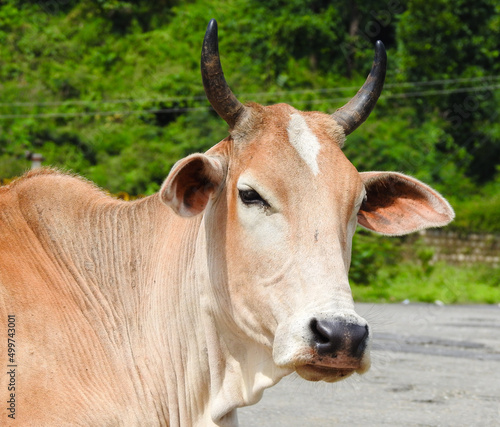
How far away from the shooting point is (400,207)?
4.33 metres

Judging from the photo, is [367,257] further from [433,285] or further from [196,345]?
[196,345]

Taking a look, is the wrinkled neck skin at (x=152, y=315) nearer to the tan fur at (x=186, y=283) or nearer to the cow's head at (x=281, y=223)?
the tan fur at (x=186, y=283)

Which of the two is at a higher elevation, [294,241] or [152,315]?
[294,241]

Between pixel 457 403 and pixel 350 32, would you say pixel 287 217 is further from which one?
pixel 350 32

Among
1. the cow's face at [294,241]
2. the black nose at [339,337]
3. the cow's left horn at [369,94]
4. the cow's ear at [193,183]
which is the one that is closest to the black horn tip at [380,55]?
the cow's left horn at [369,94]

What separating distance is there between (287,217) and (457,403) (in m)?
4.29

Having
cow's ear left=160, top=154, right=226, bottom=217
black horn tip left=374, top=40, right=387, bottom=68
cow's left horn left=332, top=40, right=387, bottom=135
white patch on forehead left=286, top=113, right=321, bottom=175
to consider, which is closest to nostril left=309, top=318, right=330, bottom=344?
white patch on forehead left=286, top=113, right=321, bottom=175

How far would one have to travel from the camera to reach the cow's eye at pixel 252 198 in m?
3.52

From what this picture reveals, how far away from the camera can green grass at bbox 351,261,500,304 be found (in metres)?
17.0

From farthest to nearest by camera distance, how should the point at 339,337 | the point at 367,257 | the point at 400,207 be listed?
1. the point at 367,257
2. the point at 400,207
3. the point at 339,337

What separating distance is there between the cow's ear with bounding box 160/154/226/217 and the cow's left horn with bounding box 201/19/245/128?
264 mm

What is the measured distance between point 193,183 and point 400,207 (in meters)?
1.38

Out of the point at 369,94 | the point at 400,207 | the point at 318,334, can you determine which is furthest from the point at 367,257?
the point at 318,334

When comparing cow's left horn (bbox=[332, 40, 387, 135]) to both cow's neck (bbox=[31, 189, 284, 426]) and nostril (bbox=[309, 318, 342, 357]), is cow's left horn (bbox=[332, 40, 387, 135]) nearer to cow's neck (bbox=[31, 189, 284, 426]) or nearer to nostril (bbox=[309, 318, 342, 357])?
cow's neck (bbox=[31, 189, 284, 426])
